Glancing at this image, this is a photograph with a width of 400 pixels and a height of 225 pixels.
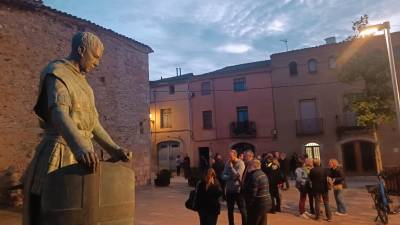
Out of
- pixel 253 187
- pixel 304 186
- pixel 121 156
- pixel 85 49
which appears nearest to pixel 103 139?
pixel 121 156

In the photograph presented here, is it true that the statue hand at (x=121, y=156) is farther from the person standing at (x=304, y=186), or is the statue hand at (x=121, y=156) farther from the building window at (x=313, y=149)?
the building window at (x=313, y=149)

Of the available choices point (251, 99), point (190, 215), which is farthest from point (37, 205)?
point (251, 99)

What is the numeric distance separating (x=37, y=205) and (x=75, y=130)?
0.57 meters

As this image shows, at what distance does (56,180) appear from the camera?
209cm

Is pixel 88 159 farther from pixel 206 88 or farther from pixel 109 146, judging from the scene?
pixel 206 88

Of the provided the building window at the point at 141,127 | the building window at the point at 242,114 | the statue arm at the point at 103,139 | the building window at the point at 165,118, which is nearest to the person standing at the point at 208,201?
the statue arm at the point at 103,139

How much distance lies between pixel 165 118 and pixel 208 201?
25122 mm

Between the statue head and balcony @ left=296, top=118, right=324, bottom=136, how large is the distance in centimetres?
2353

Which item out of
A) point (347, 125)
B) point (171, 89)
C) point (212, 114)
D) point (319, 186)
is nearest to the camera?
point (319, 186)

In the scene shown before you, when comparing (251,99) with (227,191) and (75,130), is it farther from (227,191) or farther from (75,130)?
(75,130)

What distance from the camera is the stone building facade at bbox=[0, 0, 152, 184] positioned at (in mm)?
12492

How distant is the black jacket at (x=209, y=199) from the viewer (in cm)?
623

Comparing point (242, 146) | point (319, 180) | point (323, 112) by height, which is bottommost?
point (319, 180)

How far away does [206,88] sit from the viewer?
95.6 ft
